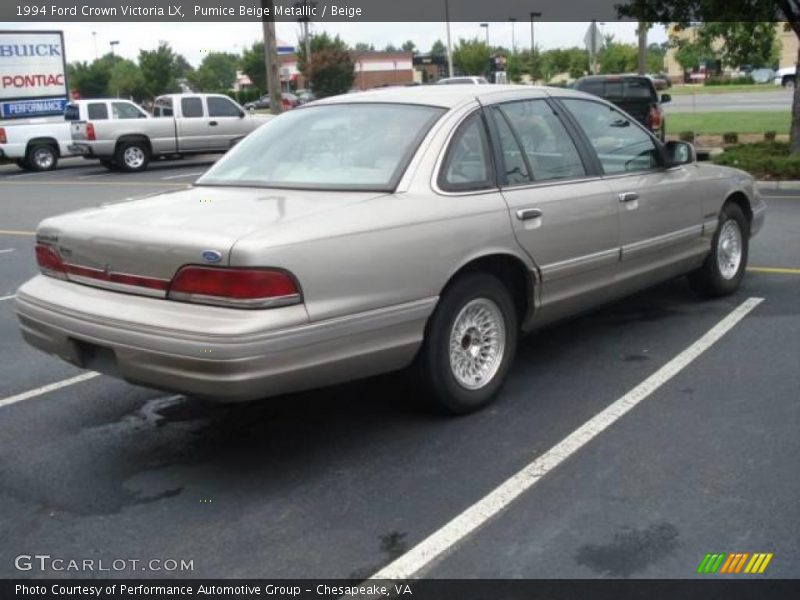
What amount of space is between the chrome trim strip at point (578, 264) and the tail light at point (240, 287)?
5.57 feet

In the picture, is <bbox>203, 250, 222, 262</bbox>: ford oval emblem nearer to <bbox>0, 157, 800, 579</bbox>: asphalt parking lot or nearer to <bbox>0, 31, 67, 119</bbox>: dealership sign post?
<bbox>0, 157, 800, 579</bbox>: asphalt parking lot

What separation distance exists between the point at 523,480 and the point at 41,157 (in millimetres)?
23315

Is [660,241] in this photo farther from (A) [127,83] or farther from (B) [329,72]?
(A) [127,83]

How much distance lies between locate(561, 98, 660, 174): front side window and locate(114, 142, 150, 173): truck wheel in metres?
19.0

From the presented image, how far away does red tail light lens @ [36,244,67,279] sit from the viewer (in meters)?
4.33

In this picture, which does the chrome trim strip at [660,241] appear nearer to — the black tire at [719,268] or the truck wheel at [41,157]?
the black tire at [719,268]

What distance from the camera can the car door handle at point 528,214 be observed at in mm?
4688

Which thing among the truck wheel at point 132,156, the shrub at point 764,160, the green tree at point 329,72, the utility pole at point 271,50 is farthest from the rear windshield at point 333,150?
the green tree at point 329,72

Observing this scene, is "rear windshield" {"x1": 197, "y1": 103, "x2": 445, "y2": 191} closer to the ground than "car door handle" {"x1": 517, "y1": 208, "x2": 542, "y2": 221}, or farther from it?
farther from it

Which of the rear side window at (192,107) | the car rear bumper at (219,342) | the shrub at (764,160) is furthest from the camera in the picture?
the rear side window at (192,107)

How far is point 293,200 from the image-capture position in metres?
4.26

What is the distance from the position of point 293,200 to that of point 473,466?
1487 mm

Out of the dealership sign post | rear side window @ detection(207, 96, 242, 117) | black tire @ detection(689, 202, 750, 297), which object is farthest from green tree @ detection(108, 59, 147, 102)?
black tire @ detection(689, 202, 750, 297)

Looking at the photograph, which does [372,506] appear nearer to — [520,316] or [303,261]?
[303,261]
